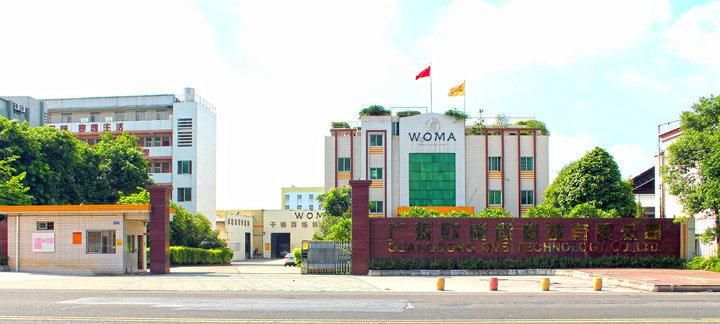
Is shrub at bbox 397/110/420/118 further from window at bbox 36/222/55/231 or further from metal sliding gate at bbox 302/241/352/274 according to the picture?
window at bbox 36/222/55/231

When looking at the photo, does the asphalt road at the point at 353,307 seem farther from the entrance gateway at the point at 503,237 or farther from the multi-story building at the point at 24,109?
the multi-story building at the point at 24,109

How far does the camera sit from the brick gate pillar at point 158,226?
32.9 m

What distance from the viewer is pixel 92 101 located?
7331 centimetres

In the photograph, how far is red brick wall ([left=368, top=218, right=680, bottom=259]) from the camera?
3316 centimetres

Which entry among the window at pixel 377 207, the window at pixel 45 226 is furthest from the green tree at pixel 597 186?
the window at pixel 45 226

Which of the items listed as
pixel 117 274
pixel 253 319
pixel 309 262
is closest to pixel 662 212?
pixel 309 262

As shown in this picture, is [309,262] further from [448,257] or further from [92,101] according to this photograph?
[92,101]

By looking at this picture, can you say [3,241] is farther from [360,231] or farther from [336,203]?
[336,203]

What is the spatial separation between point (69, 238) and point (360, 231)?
39.6ft

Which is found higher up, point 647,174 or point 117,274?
point 647,174

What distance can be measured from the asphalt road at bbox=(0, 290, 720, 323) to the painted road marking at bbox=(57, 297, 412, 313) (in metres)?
0.02

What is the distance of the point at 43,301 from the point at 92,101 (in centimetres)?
5709

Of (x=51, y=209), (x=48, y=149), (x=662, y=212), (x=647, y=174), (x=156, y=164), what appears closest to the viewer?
(x=51, y=209)

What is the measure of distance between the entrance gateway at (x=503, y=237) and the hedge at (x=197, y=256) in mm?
18325
